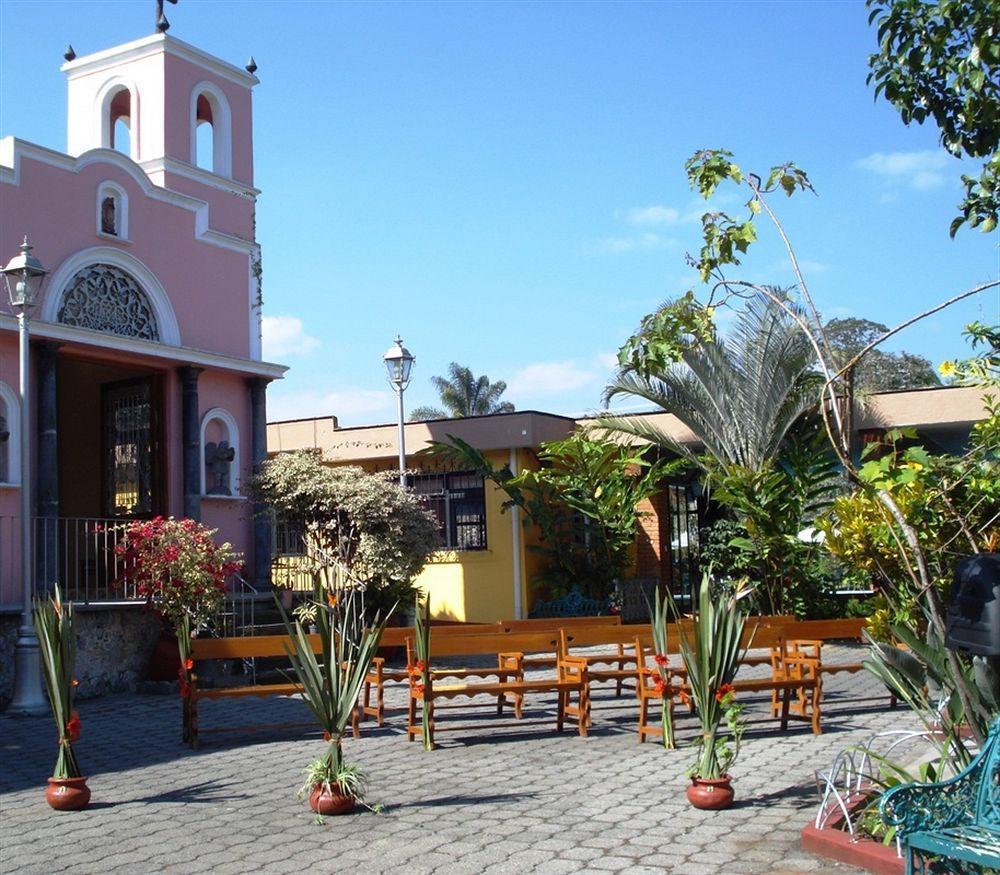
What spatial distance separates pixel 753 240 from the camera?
6.07 metres

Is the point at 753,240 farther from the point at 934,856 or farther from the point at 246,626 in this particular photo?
the point at 246,626

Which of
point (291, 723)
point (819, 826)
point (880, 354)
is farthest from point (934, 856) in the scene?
point (880, 354)

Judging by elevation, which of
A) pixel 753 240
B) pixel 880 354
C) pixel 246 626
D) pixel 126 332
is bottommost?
pixel 246 626

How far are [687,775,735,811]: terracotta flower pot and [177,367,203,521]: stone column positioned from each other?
950 cm

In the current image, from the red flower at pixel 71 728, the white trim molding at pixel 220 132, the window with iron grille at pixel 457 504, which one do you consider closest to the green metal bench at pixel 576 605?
the window with iron grille at pixel 457 504

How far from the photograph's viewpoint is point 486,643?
9.77 meters

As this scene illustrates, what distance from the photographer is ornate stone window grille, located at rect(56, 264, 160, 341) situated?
1338 centimetres

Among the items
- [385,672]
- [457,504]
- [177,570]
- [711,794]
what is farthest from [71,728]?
[457,504]

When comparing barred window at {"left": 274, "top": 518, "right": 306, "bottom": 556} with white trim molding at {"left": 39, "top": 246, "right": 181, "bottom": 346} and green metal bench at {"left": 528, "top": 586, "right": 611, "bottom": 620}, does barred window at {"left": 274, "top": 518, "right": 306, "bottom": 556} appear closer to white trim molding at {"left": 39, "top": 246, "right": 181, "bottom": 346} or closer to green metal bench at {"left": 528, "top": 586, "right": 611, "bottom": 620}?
white trim molding at {"left": 39, "top": 246, "right": 181, "bottom": 346}

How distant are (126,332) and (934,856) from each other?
11.7 metres

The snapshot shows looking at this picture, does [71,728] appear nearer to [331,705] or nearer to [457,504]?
[331,705]

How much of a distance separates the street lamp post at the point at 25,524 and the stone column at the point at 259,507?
12.1ft

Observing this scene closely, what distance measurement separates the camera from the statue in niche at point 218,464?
15156 mm

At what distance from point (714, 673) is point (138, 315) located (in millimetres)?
9840
